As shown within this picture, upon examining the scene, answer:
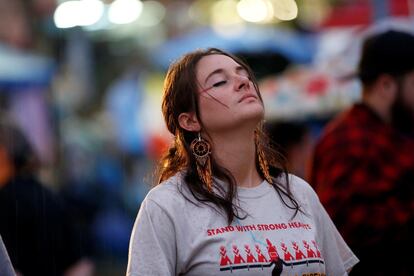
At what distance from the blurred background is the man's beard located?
5976 mm

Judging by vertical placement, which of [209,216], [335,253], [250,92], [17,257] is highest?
[250,92]

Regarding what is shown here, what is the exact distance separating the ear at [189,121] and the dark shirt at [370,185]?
4.10 ft

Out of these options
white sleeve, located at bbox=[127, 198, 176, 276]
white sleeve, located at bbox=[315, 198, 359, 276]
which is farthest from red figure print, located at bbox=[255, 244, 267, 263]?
white sleeve, located at bbox=[315, 198, 359, 276]

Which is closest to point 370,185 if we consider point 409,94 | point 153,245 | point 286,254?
point 409,94

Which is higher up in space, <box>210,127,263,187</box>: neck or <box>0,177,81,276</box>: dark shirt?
<box>210,127,263,187</box>: neck

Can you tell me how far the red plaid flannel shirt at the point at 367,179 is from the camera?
4531 millimetres

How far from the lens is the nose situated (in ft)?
11.6

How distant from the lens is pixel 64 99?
14781 mm

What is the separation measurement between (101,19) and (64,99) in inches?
48.6

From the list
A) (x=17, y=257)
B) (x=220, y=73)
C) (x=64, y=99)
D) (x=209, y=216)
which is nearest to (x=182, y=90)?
(x=220, y=73)

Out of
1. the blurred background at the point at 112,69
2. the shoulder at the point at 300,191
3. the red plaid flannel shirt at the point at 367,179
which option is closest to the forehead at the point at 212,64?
the shoulder at the point at 300,191

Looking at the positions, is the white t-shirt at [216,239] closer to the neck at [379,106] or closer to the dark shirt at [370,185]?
the dark shirt at [370,185]

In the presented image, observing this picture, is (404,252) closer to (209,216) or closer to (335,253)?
(335,253)

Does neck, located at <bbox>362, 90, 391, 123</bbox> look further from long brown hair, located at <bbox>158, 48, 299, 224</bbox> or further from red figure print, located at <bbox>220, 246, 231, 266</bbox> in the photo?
red figure print, located at <bbox>220, 246, 231, 266</bbox>
